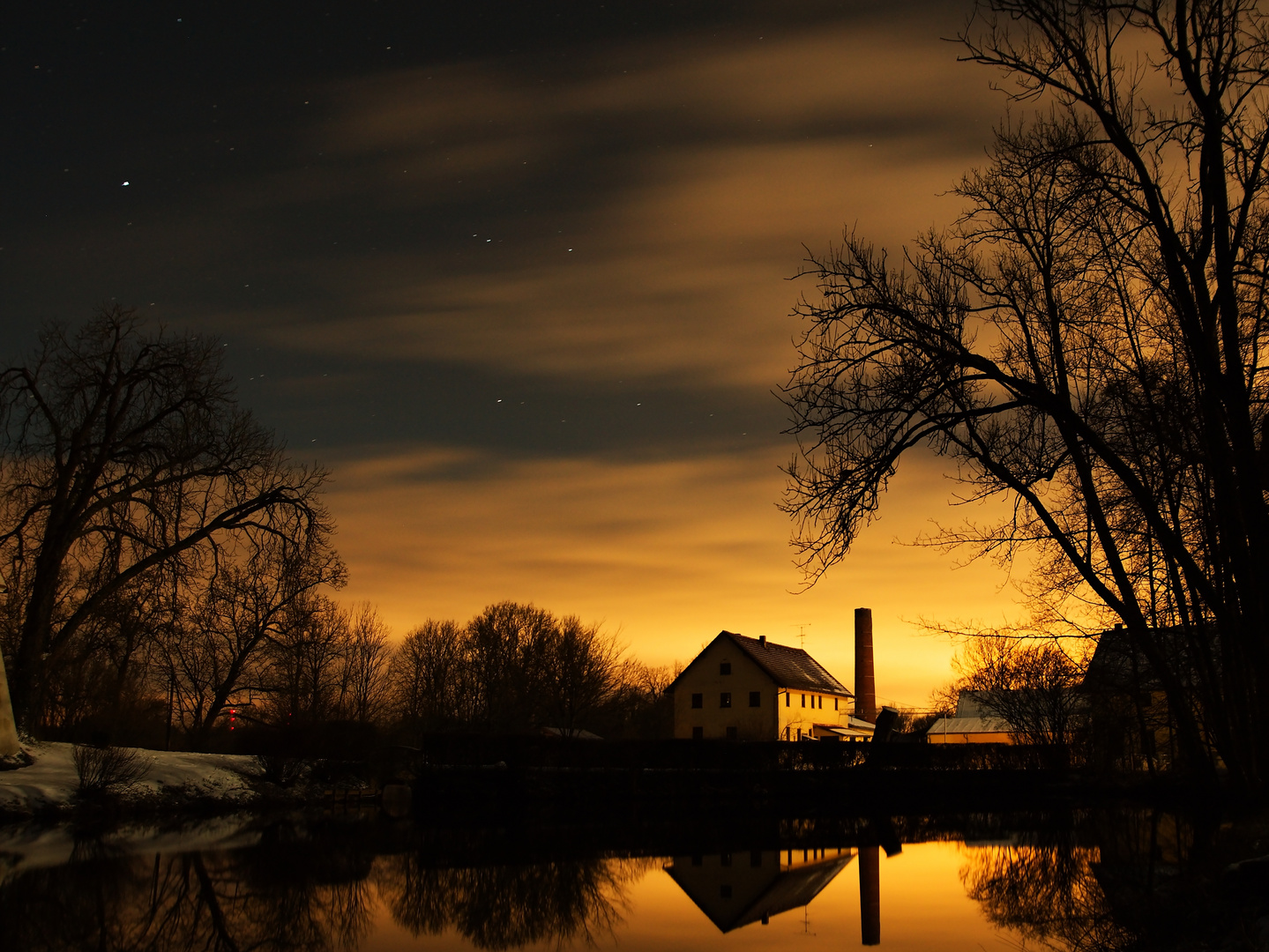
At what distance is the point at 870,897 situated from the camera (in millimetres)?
11758

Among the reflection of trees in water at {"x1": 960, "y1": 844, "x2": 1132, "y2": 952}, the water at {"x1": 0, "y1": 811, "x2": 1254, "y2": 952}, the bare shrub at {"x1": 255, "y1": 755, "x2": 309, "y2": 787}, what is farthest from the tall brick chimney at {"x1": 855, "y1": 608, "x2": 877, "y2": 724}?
the reflection of trees in water at {"x1": 960, "y1": 844, "x2": 1132, "y2": 952}

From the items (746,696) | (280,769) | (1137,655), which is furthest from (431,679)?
(1137,655)

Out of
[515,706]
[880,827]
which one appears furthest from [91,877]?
[515,706]

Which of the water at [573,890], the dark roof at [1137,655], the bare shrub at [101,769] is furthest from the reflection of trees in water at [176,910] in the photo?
the dark roof at [1137,655]

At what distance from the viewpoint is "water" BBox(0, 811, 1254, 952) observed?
9.04 meters

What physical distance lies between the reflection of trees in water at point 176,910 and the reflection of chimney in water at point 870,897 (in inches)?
178

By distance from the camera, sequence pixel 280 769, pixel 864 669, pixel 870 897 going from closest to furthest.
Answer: pixel 870 897
pixel 280 769
pixel 864 669

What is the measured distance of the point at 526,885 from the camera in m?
12.6

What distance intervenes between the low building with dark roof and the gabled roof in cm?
7

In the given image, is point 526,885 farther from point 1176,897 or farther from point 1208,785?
point 1208,785

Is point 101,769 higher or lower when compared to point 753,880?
higher

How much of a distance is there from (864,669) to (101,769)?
194ft

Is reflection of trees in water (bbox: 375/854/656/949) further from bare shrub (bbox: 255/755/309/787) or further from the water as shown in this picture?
bare shrub (bbox: 255/755/309/787)

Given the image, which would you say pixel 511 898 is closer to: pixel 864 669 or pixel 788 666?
pixel 788 666
